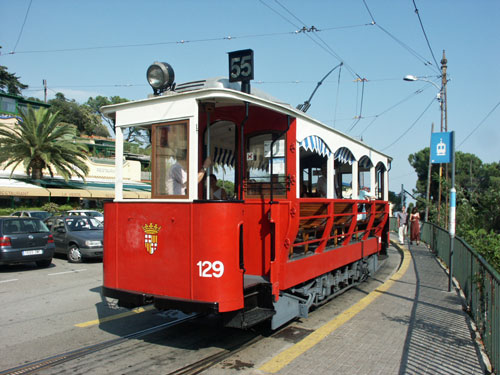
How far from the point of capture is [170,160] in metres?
5.02

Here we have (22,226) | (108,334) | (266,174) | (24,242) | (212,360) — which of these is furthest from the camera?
(22,226)

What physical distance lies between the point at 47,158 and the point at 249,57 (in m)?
25.1

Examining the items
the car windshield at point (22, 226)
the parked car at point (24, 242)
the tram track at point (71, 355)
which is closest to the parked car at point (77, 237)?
the parked car at point (24, 242)

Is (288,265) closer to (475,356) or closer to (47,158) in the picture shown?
(475,356)

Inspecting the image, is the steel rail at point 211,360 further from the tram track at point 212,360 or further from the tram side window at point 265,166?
the tram side window at point 265,166

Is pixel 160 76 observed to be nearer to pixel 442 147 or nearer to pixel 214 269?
pixel 214 269

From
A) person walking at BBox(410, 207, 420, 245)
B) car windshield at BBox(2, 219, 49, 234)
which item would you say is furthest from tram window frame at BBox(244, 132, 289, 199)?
person walking at BBox(410, 207, 420, 245)

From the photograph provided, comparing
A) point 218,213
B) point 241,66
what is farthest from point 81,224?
point 218,213

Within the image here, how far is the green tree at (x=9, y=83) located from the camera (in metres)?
46.2

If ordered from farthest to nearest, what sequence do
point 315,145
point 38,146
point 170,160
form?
point 38,146 → point 315,145 → point 170,160

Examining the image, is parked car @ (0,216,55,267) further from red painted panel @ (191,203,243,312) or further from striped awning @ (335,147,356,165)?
striped awning @ (335,147,356,165)

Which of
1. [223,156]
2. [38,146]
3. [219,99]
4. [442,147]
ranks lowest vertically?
[223,156]

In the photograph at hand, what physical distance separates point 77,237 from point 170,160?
943 cm

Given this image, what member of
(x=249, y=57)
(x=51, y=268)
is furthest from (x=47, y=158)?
(x=249, y=57)
